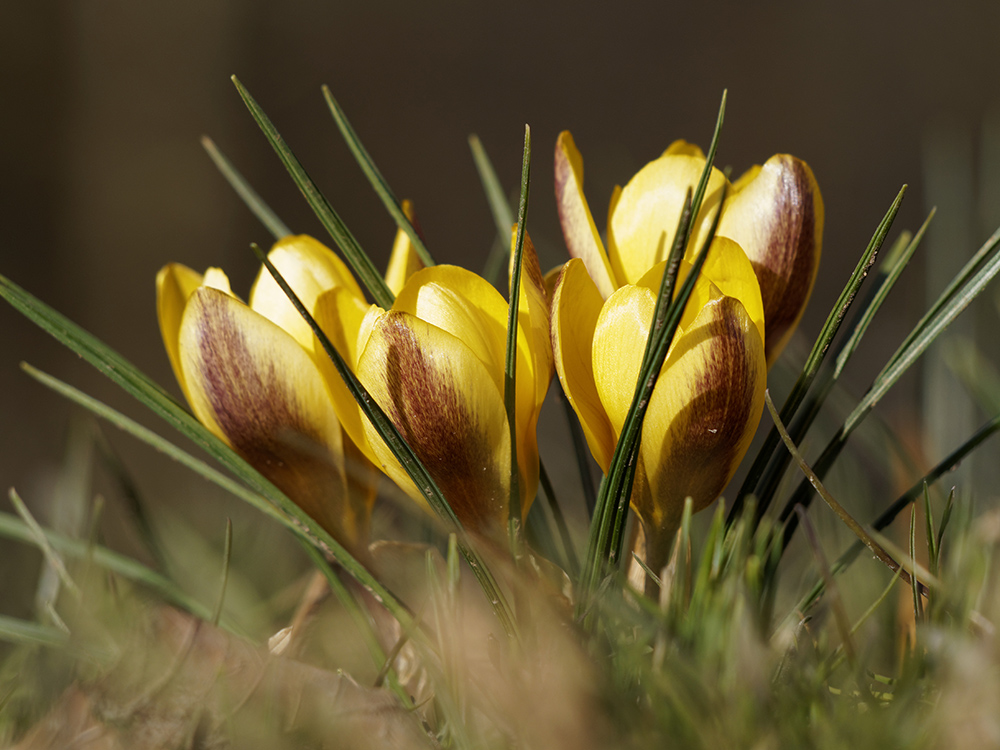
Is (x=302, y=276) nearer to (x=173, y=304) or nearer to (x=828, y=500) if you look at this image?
(x=173, y=304)

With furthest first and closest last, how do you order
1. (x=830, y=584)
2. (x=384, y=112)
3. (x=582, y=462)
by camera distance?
(x=384, y=112) < (x=582, y=462) < (x=830, y=584)

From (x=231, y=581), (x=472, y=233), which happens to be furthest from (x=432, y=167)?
(x=231, y=581)

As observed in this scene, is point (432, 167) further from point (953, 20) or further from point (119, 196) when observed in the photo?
point (953, 20)

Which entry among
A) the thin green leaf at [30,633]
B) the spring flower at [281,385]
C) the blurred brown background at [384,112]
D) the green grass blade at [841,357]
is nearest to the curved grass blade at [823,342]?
the green grass blade at [841,357]

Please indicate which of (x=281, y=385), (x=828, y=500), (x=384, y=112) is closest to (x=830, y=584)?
(x=828, y=500)

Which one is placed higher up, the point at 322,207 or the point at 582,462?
the point at 322,207

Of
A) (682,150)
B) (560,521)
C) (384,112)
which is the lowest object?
(560,521)

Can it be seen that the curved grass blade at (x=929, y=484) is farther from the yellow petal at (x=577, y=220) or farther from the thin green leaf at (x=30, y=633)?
the thin green leaf at (x=30, y=633)

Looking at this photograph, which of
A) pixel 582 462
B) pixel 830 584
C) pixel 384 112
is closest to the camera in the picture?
pixel 830 584
